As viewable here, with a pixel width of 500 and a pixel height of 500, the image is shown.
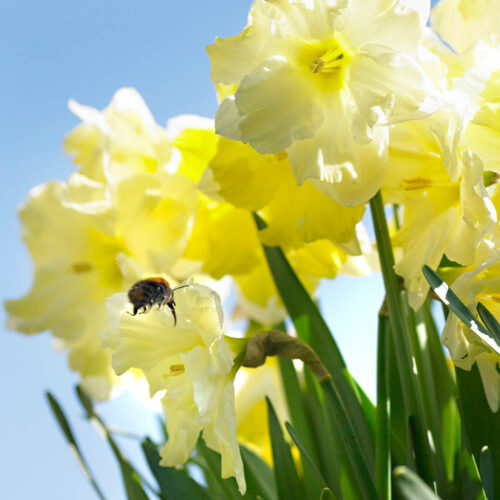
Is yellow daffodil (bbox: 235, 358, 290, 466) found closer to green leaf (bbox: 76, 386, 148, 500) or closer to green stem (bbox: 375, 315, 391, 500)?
green leaf (bbox: 76, 386, 148, 500)

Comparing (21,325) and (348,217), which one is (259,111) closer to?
(348,217)

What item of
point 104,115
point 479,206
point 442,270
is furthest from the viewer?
point 104,115

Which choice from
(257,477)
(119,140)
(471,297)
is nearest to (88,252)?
(119,140)

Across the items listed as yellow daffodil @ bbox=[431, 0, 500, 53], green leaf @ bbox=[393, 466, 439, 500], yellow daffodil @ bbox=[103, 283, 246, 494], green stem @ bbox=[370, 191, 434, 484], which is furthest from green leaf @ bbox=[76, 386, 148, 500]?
yellow daffodil @ bbox=[431, 0, 500, 53]

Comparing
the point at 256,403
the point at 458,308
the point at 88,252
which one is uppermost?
the point at 88,252

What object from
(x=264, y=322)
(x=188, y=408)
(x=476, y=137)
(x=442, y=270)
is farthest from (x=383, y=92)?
(x=264, y=322)

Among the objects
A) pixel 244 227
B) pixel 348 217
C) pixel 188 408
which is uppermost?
pixel 244 227

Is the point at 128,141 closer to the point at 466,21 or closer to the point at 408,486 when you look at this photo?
the point at 466,21
